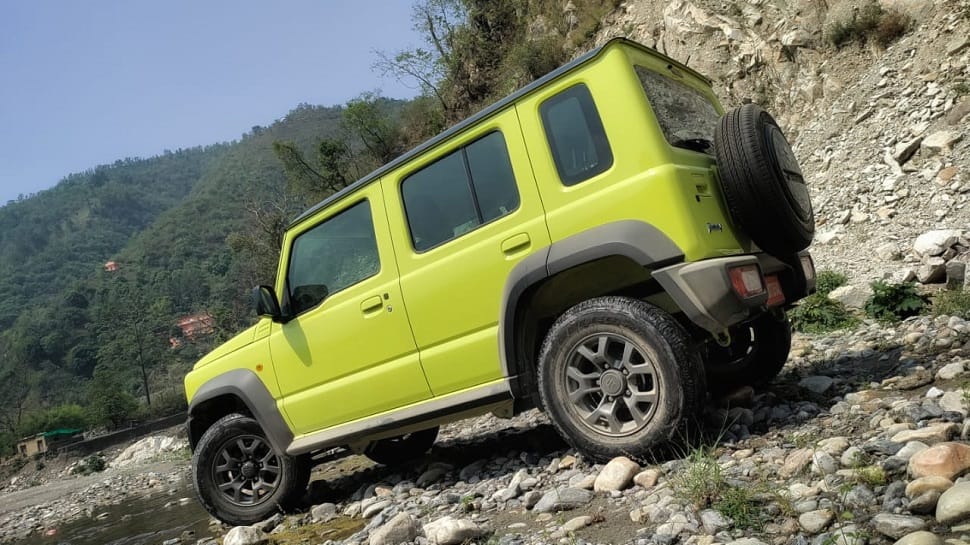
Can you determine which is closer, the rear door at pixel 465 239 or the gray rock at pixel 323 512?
the rear door at pixel 465 239

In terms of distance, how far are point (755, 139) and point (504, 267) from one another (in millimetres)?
1560

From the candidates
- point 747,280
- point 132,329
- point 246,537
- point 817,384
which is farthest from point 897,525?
point 132,329

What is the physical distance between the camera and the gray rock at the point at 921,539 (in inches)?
71.1

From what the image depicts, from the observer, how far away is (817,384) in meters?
4.11

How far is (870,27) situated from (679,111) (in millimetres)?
10378

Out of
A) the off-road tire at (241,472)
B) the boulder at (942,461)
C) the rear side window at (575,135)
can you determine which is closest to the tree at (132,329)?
the off-road tire at (241,472)

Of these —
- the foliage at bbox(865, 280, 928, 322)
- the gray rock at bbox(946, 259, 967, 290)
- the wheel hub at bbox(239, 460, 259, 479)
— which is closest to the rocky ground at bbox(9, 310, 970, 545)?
the foliage at bbox(865, 280, 928, 322)

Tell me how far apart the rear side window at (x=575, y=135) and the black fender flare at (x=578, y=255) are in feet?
1.21

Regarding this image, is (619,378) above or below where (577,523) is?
above

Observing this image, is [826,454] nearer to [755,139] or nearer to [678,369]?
[678,369]

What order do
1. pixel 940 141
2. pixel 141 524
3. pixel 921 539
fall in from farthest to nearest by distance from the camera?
pixel 940 141, pixel 141 524, pixel 921 539

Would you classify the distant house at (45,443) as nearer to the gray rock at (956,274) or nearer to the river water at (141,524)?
the river water at (141,524)

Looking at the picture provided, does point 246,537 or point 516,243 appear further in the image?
point 246,537

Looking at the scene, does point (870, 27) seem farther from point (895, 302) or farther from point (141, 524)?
point (141, 524)
